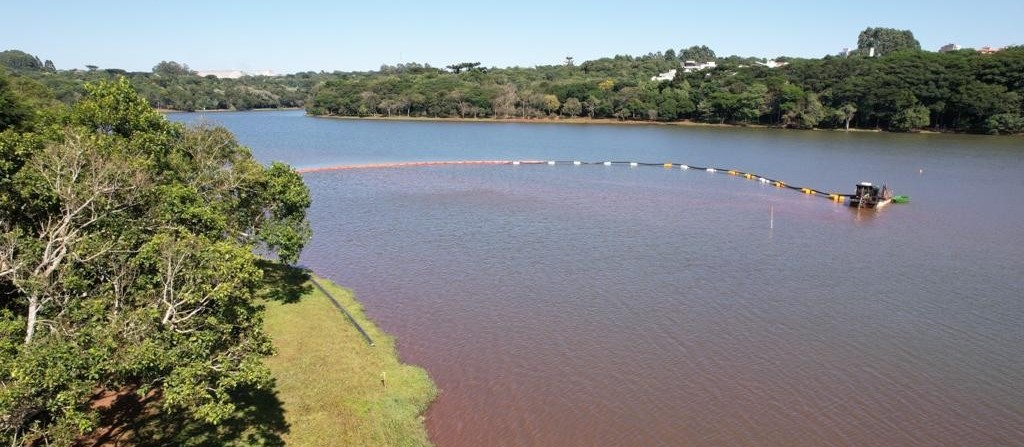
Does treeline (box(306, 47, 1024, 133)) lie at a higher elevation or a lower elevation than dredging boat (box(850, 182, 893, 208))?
higher

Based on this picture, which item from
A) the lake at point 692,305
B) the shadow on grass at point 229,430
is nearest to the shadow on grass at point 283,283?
the lake at point 692,305

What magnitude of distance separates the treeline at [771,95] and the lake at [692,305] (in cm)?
5316

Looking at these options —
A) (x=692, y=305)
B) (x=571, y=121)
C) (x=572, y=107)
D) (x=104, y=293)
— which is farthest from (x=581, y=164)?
(x=572, y=107)

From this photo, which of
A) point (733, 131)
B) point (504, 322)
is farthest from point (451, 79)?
point (504, 322)

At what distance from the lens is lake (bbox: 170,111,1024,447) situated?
20.6 metres

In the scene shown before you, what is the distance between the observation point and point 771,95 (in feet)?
438

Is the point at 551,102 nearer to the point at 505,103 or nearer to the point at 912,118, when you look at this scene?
the point at 505,103

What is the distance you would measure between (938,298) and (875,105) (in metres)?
103

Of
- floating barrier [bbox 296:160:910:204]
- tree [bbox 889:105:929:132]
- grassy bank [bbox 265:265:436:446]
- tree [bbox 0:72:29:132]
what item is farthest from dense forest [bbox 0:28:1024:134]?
grassy bank [bbox 265:265:436:446]

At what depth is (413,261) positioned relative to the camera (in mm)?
36531

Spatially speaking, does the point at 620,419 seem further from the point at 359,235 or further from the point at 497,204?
the point at 497,204

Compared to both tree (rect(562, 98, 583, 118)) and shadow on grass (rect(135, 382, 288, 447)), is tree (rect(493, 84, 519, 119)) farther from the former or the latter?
shadow on grass (rect(135, 382, 288, 447))

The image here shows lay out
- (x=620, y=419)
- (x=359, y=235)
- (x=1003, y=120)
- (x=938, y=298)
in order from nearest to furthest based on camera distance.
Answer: (x=620, y=419)
(x=938, y=298)
(x=359, y=235)
(x=1003, y=120)

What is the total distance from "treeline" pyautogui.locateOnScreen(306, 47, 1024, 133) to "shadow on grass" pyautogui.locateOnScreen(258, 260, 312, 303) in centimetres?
11642
